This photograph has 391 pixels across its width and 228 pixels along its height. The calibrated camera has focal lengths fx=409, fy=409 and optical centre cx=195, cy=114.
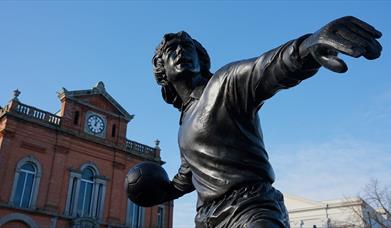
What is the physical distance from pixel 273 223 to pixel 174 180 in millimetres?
809

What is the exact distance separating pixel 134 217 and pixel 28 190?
6108mm

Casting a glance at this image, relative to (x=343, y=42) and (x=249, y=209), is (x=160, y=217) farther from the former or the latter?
(x=343, y=42)

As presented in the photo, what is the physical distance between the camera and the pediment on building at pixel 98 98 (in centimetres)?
2077

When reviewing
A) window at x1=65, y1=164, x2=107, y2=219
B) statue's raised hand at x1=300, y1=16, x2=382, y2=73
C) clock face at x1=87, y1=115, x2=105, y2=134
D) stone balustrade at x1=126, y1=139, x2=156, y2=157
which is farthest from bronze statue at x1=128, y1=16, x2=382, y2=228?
stone balustrade at x1=126, y1=139, x2=156, y2=157

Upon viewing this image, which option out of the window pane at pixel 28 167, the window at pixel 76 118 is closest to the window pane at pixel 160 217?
the window at pixel 76 118

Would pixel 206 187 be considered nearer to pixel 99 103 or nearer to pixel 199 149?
pixel 199 149

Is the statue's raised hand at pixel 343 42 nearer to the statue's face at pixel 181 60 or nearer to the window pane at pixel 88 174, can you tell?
the statue's face at pixel 181 60

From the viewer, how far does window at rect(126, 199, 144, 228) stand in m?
21.6

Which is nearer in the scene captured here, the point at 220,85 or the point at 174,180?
the point at 220,85

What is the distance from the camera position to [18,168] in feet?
58.1

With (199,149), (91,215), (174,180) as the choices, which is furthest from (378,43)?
(91,215)

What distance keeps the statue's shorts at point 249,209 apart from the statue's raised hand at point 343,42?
21.7 inches

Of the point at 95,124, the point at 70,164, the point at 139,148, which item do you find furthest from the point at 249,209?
the point at 139,148

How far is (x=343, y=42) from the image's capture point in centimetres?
118
